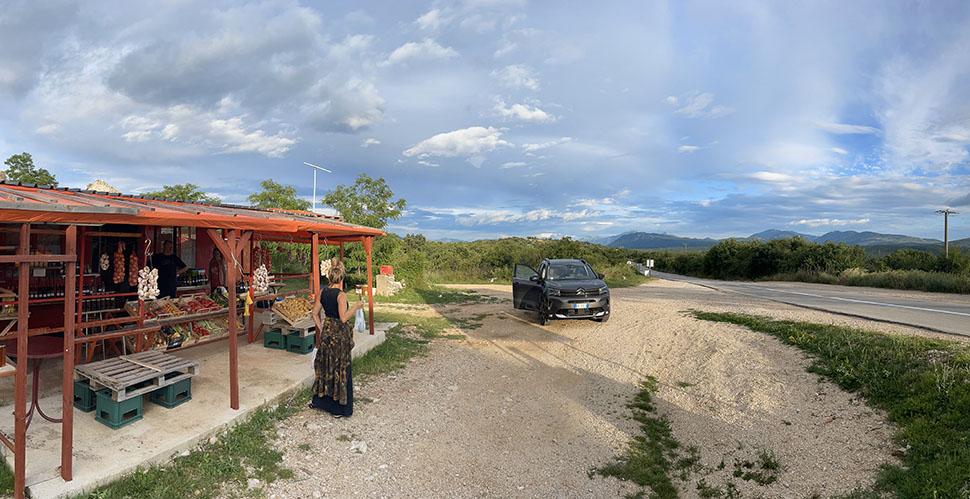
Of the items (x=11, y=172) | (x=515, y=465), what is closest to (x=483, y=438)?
(x=515, y=465)

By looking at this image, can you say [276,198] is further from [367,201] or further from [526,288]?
[526,288]

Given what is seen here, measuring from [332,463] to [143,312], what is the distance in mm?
4586

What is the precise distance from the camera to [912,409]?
16.0ft

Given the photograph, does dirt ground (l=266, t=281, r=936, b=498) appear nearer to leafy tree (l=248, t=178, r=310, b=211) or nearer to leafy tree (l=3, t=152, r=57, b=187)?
leafy tree (l=248, t=178, r=310, b=211)

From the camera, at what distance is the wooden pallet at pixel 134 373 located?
15.0 ft

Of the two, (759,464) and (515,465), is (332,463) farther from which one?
(759,464)

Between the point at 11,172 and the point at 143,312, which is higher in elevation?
the point at 11,172

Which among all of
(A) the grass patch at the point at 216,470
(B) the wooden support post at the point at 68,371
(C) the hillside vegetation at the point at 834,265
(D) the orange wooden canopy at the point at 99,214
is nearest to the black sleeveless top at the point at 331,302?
(D) the orange wooden canopy at the point at 99,214

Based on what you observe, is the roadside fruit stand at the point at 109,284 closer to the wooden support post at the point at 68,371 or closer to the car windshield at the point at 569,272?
the wooden support post at the point at 68,371

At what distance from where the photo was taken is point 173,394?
5125mm

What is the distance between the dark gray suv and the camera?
1045 cm

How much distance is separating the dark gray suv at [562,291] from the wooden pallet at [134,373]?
731 cm

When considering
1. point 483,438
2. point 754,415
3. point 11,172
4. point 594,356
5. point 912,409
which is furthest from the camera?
point 11,172

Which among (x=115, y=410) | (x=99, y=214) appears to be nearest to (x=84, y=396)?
(x=115, y=410)
